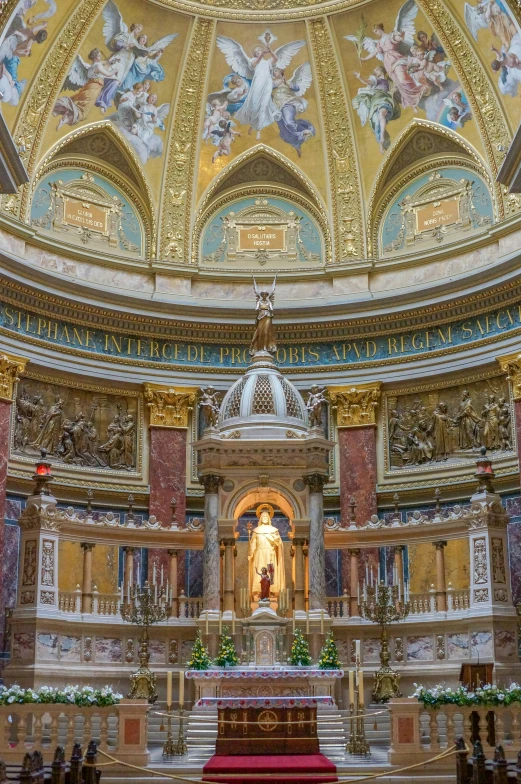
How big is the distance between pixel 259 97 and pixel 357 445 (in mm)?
10887

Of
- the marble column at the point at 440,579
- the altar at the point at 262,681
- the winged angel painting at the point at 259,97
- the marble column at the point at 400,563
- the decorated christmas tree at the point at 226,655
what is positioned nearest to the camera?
the altar at the point at 262,681

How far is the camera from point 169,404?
30.1 metres

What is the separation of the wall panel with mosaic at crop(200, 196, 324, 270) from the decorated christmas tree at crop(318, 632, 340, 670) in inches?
535

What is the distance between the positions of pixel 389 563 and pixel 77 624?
26.5ft

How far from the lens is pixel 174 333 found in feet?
101

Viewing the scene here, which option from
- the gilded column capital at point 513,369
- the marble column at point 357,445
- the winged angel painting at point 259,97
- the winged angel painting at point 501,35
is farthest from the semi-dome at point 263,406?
the winged angel painting at point 501,35

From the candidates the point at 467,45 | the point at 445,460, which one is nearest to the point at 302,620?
the point at 445,460

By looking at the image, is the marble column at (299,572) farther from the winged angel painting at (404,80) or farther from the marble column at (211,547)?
the winged angel painting at (404,80)

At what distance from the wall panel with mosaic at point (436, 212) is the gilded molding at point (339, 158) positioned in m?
0.89

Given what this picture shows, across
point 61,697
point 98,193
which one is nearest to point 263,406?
point 61,697

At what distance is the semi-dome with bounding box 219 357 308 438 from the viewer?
2452 cm

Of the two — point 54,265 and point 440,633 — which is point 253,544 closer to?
point 440,633

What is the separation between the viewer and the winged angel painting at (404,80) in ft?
101

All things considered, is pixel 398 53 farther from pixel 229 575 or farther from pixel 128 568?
pixel 128 568
